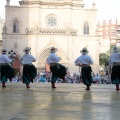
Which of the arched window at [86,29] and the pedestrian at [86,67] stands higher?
the arched window at [86,29]

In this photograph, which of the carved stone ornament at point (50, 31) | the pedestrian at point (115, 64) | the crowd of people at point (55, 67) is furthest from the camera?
the carved stone ornament at point (50, 31)

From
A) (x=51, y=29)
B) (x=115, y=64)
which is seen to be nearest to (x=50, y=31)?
(x=51, y=29)

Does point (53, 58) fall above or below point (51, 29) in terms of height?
below

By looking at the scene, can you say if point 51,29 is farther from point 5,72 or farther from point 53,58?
point 53,58

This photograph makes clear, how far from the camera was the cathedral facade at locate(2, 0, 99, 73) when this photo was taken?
48.8m

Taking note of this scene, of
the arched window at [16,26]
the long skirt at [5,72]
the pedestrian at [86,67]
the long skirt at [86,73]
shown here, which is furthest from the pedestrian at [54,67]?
the arched window at [16,26]

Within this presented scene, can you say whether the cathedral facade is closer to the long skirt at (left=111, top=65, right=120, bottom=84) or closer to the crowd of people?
the crowd of people

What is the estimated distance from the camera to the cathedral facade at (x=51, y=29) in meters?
48.8

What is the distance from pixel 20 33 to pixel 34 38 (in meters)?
2.21

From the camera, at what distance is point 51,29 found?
49281 mm

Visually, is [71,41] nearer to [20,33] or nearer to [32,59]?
[20,33]

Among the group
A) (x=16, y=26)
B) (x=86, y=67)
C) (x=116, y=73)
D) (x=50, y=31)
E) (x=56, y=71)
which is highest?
(x=16, y=26)

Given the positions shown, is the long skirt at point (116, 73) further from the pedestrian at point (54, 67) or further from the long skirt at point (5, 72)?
the long skirt at point (5, 72)

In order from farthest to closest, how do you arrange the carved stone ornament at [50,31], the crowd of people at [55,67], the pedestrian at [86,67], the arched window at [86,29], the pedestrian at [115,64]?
the arched window at [86,29]
the carved stone ornament at [50,31]
the pedestrian at [86,67]
the crowd of people at [55,67]
the pedestrian at [115,64]
